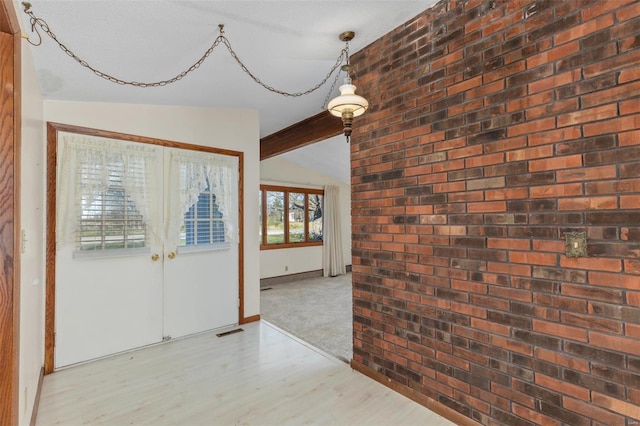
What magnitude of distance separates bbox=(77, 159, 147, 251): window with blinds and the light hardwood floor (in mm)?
1033

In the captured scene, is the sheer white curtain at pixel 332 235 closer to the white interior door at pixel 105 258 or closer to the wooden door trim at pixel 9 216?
the white interior door at pixel 105 258

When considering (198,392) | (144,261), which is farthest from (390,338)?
(144,261)

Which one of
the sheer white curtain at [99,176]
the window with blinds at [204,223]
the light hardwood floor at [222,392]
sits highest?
the sheer white curtain at [99,176]

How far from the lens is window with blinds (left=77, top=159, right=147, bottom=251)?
2730 millimetres

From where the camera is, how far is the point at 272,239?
631cm

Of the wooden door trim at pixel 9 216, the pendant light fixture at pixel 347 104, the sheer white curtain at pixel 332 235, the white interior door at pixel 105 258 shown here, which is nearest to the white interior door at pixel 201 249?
the white interior door at pixel 105 258

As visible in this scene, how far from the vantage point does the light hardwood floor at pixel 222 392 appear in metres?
1.99

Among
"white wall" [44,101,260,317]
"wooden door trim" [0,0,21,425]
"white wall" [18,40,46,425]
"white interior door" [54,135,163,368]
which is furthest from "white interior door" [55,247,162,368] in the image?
"wooden door trim" [0,0,21,425]

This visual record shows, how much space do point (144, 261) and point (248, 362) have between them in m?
1.38

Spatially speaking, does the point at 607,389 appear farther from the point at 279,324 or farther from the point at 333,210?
the point at 333,210

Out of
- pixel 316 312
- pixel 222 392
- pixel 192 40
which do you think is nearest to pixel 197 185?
pixel 192 40

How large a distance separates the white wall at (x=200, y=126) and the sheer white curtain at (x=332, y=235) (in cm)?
324

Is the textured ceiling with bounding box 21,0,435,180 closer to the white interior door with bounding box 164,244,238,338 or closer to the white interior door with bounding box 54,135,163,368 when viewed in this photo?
the white interior door with bounding box 54,135,163,368

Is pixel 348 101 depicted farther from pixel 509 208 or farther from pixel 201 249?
pixel 201 249
